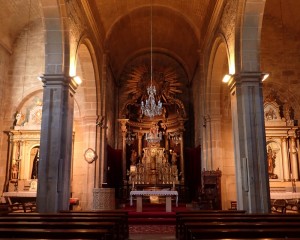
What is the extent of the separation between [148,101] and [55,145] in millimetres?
4507

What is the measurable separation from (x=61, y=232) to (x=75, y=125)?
981 centimetres

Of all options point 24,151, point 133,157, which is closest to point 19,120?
point 24,151

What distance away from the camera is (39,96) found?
13406 millimetres

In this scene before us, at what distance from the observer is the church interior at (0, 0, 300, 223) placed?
26.2ft

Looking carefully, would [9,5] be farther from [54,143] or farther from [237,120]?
[237,120]

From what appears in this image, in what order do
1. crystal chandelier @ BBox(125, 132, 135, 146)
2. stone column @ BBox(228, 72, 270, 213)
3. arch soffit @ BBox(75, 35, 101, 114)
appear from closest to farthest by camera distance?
stone column @ BBox(228, 72, 270, 213) < arch soffit @ BBox(75, 35, 101, 114) < crystal chandelier @ BBox(125, 132, 135, 146)

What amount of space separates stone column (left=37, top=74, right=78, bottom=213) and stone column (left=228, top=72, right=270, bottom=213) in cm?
422

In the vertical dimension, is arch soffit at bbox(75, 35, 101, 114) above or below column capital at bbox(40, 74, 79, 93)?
above

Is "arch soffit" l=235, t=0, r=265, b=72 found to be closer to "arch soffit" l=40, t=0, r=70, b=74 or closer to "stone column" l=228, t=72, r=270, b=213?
"stone column" l=228, t=72, r=270, b=213

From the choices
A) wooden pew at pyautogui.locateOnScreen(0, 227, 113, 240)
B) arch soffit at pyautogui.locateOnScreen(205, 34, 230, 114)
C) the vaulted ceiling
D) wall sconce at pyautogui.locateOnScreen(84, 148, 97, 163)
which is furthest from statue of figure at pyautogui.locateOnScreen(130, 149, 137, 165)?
wooden pew at pyautogui.locateOnScreen(0, 227, 113, 240)

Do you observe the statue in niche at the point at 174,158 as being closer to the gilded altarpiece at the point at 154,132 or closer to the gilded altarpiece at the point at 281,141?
the gilded altarpiece at the point at 154,132

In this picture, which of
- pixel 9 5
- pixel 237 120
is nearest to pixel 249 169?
pixel 237 120

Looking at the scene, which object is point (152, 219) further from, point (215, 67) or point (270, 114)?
point (270, 114)

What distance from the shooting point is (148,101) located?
1152cm
